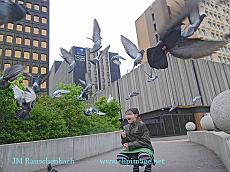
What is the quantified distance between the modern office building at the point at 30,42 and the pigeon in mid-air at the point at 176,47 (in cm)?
4644

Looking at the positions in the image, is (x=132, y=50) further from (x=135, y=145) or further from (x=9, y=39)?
(x=9, y=39)

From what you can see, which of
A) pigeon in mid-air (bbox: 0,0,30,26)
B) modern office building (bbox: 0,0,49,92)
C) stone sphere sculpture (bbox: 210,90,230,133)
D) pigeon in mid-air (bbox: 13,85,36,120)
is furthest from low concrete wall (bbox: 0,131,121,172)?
modern office building (bbox: 0,0,49,92)

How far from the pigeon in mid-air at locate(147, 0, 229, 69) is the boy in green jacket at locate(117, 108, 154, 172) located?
1804 mm

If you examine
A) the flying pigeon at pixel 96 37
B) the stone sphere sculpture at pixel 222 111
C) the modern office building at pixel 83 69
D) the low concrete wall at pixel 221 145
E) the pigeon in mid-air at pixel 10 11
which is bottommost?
the low concrete wall at pixel 221 145

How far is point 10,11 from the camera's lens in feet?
12.1

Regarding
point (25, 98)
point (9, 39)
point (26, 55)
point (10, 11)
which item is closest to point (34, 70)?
point (26, 55)

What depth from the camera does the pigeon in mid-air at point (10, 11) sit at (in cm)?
356

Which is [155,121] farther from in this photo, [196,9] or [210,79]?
[196,9]

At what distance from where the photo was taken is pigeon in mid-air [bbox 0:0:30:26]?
11.7 feet

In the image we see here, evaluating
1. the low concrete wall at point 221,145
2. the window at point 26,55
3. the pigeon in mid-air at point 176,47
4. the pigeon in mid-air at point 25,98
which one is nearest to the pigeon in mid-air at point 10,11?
the pigeon in mid-air at point 176,47

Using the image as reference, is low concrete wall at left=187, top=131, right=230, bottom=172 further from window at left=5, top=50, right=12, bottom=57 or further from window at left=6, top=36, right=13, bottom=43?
window at left=6, top=36, right=13, bottom=43

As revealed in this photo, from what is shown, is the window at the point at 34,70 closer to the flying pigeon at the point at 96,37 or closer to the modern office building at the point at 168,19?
the modern office building at the point at 168,19

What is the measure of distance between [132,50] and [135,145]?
6.49 ft

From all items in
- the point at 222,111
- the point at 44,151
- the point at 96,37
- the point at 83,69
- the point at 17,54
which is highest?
the point at 17,54
